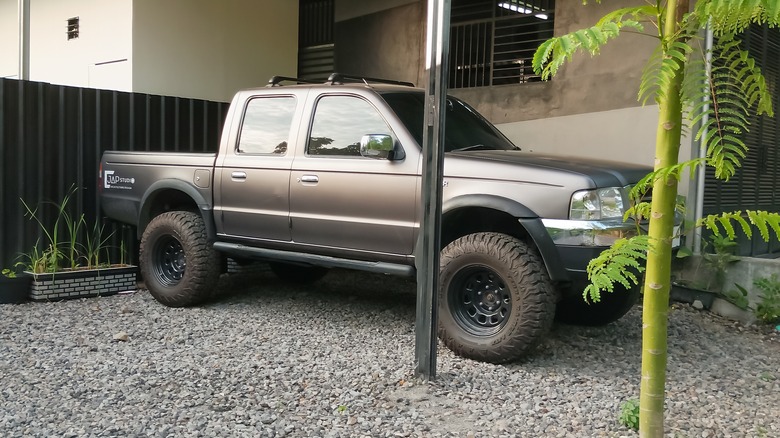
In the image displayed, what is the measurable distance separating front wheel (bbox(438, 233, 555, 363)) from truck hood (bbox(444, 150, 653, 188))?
0.43 metres

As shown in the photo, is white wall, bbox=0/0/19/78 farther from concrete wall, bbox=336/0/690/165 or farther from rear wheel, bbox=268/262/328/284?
rear wheel, bbox=268/262/328/284

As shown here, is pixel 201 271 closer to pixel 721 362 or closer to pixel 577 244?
pixel 577 244

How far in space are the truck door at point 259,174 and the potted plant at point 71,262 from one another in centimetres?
163

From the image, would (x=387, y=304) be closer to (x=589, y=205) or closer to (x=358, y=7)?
(x=589, y=205)

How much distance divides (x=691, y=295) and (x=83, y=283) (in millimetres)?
5895

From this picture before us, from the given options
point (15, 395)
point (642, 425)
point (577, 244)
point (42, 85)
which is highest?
point (42, 85)

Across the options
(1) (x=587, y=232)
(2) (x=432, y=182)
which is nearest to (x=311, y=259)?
(2) (x=432, y=182)

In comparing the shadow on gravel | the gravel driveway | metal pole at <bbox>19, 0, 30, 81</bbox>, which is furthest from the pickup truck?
metal pole at <bbox>19, 0, 30, 81</bbox>

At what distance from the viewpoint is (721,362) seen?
5.12 meters

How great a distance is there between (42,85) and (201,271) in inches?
108

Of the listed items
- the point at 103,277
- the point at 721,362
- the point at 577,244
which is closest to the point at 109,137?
the point at 103,277

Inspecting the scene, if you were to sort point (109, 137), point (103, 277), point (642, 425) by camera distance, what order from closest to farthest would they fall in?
point (642, 425), point (103, 277), point (109, 137)

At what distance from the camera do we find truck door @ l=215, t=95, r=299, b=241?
5.90m

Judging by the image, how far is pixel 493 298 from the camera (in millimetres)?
4859
